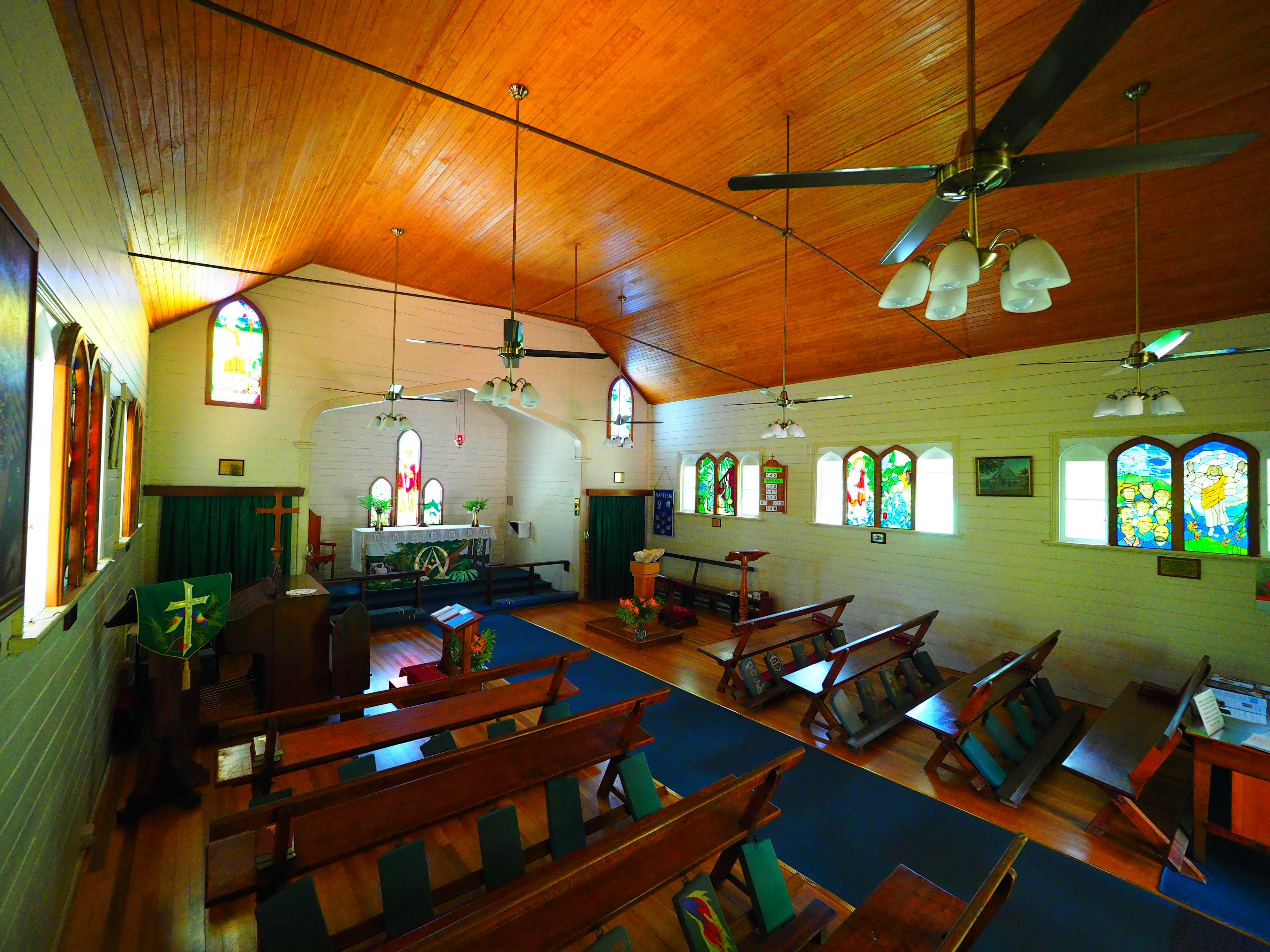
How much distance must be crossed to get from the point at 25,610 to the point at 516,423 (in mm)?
10921

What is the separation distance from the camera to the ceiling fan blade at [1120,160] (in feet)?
5.62

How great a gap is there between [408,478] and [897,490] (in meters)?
9.38

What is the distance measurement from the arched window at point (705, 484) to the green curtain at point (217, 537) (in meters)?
6.57

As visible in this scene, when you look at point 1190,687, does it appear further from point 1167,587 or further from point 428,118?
point 428,118

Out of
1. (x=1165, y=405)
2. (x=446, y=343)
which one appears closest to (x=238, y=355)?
(x=446, y=343)

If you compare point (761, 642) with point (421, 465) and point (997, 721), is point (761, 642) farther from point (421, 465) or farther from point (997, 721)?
point (421, 465)

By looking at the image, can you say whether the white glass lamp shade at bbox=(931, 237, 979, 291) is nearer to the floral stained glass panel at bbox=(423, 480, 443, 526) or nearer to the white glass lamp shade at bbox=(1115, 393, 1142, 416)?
the white glass lamp shade at bbox=(1115, 393, 1142, 416)

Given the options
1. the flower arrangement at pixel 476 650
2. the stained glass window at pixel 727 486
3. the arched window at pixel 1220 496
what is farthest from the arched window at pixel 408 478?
the arched window at pixel 1220 496

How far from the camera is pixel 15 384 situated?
59.2 inches

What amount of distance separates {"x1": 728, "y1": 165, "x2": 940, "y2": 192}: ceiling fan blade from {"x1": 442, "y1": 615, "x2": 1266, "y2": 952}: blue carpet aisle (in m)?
3.57

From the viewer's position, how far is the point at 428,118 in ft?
14.3

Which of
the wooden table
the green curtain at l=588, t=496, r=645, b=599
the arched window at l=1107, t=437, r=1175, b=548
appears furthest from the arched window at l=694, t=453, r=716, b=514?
the wooden table

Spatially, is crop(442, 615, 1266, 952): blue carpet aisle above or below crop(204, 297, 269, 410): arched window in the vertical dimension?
below

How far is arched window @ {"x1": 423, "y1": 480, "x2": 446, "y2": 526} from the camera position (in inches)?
474
